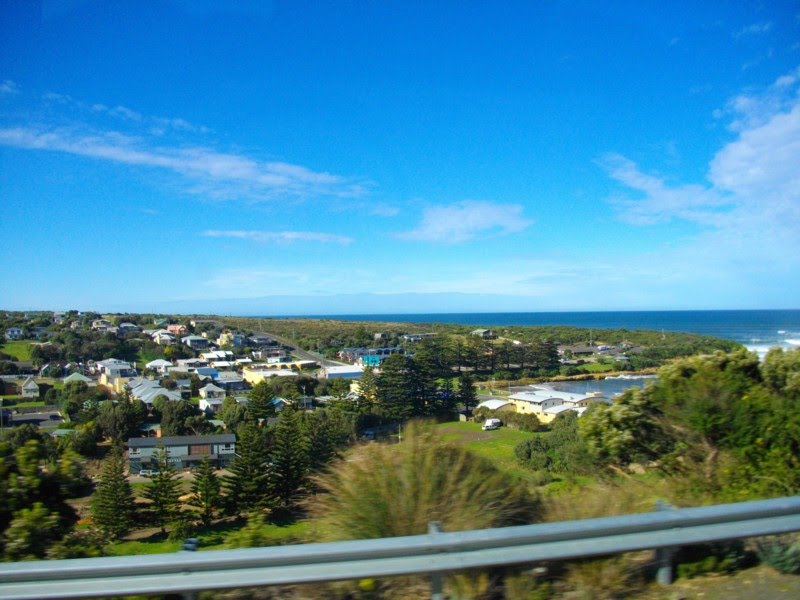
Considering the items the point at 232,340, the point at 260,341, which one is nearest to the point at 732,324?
the point at 260,341

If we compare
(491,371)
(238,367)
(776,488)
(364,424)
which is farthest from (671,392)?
(238,367)

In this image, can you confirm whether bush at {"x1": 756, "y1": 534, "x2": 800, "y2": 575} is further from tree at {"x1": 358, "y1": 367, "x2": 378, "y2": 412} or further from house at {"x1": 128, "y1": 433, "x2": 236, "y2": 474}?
tree at {"x1": 358, "y1": 367, "x2": 378, "y2": 412}

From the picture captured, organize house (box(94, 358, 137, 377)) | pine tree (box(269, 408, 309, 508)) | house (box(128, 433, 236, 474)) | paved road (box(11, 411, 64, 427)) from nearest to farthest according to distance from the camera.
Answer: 1. pine tree (box(269, 408, 309, 508))
2. house (box(128, 433, 236, 474))
3. paved road (box(11, 411, 64, 427))
4. house (box(94, 358, 137, 377))

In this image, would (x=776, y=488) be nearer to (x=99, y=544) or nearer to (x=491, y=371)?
(x=99, y=544)

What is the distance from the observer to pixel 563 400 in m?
14.5

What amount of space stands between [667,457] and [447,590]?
3353 millimetres

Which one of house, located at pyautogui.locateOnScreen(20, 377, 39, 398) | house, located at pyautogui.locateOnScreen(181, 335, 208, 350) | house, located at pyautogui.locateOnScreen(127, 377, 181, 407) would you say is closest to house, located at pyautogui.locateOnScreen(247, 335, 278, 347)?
house, located at pyautogui.locateOnScreen(181, 335, 208, 350)

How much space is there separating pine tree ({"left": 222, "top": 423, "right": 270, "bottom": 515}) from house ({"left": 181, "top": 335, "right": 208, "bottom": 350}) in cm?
3321

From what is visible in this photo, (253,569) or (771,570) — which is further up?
(253,569)

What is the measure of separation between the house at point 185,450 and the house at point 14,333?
17.4 metres

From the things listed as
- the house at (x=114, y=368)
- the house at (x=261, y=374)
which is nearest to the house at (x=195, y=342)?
the house at (x=261, y=374)

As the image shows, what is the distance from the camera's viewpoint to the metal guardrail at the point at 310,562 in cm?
240

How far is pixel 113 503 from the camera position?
771 centimetres

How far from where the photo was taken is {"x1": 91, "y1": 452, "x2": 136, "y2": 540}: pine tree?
7352 millimetres
